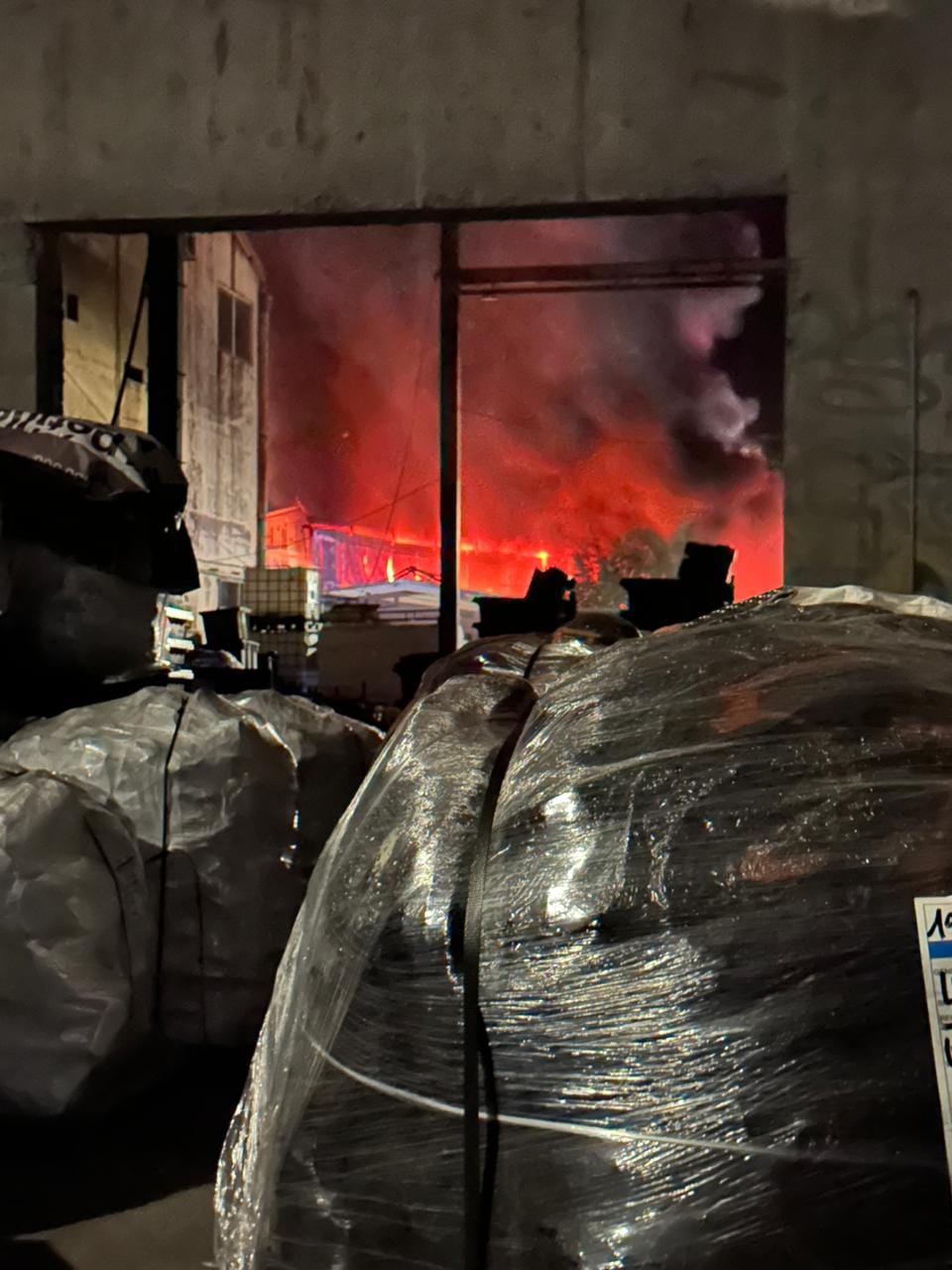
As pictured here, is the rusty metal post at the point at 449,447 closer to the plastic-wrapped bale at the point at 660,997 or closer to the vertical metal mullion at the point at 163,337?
the vertical metal mullion at the point at 163,337

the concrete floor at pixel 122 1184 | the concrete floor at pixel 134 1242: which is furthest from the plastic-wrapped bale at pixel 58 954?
the concrete floor at pixel 134 1242

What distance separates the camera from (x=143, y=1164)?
2.08m

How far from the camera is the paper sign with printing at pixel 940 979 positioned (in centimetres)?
108

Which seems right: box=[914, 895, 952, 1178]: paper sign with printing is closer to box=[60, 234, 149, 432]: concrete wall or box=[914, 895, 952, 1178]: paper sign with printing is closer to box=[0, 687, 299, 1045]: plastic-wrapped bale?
box=[0, 687, 299, 1045]: plastic-wrapped bale

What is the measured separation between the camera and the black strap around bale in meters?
1.19

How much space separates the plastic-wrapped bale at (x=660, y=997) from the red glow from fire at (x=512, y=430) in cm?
978

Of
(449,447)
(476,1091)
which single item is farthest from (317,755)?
(449,447)

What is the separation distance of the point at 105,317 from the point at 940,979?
905cm

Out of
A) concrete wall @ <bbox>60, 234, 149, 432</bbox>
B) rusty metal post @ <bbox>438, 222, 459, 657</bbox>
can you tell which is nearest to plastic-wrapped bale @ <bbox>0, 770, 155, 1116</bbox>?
rusty metal post @ <bbox>438, 222, 459, 657</bbox>

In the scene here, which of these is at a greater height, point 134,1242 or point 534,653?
point 534,653

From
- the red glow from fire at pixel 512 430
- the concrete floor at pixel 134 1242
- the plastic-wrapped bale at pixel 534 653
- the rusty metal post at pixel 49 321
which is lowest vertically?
the concrete floor at pixel 134 1242

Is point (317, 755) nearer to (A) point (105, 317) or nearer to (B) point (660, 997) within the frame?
(B) point (660, 997)

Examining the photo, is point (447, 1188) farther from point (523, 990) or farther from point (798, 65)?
point (798, 65)

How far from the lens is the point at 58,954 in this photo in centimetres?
200
